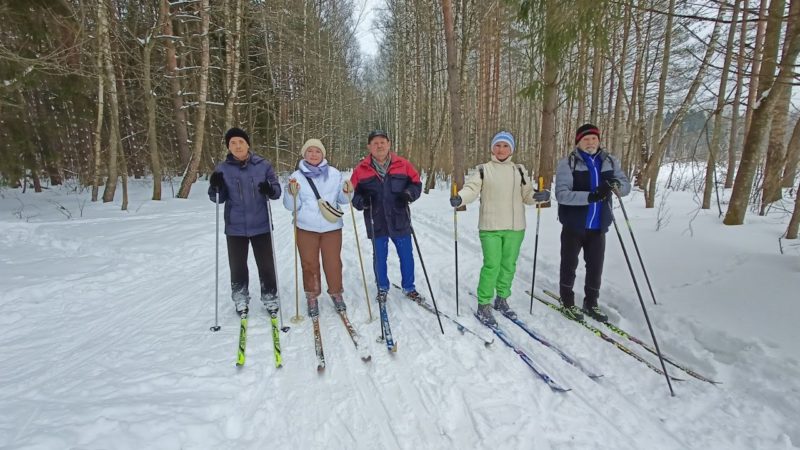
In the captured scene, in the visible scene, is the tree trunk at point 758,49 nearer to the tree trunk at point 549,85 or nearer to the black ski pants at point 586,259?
the tree trunk at point 549,85

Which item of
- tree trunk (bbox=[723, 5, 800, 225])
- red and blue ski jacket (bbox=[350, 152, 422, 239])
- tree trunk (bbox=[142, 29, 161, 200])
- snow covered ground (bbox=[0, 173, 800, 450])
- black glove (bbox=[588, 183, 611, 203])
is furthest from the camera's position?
tree trunk (bbox=[142, 29, 161, 200])

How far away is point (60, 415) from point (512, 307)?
13.7 ft

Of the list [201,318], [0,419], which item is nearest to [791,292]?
[201,318]

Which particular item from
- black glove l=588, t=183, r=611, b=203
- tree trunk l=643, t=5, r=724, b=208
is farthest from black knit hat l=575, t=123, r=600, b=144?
tree trunk l=643, t=5, r=724, b=208

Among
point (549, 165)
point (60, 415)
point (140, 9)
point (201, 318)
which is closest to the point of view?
point (60, 415)

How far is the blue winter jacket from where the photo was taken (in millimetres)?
3941

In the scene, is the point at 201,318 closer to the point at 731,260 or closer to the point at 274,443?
the point at 274,443

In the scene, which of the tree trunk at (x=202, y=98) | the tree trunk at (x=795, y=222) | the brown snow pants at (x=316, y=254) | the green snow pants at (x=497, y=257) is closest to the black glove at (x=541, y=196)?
the green snow pants at (x=497, y=257)

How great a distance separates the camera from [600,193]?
3.68 m

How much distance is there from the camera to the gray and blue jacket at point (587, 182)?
3797 millimetres

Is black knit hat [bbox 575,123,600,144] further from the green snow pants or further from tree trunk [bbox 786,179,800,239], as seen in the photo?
tree trunk [bbox 786,179,800,239]

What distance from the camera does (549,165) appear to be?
9430 mm

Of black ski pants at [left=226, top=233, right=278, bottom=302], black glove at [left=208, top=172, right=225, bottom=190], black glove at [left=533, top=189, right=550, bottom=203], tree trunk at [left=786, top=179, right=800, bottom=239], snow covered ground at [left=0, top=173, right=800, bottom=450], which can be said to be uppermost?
black glove at [left=208, top=172, right=225, bottom=190]

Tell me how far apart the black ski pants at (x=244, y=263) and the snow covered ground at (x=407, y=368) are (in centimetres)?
39
